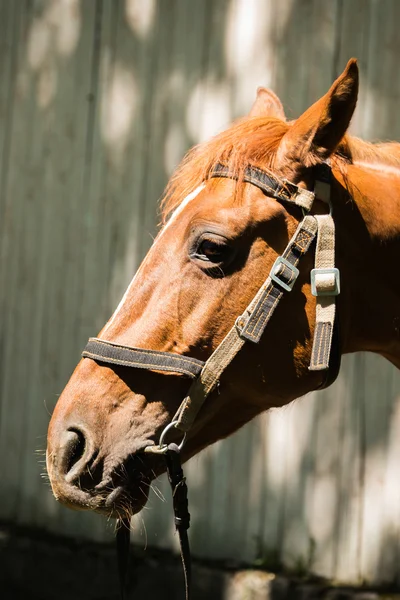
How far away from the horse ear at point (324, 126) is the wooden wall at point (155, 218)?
1935mm

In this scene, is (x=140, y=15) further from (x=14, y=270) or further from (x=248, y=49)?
(x=14, y=270)

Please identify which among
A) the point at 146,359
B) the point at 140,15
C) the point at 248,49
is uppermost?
the point at 140,15

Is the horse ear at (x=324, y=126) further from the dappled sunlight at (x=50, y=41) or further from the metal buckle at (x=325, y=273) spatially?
the dappled sunlight at (x=50, y=41)

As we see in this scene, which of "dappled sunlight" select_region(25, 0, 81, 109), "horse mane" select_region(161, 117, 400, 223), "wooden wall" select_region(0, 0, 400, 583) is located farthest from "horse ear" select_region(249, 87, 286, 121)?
"dappled sunlight" select_region(25, 0, 81, 109)

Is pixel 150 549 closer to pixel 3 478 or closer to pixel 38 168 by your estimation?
pixel 3 478

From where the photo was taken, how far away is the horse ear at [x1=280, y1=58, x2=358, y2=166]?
2137mm

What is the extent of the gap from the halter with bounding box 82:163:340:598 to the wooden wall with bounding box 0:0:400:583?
1.90 m

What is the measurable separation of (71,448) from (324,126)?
1.14 meters

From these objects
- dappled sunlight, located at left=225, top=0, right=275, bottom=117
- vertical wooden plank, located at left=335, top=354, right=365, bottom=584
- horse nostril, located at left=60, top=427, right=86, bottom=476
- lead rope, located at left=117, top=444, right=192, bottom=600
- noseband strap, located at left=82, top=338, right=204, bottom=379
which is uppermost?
dappled sunlight, located at left=225, top=0, right=275, bottom=117

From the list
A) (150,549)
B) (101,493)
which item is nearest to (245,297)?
(101,493)

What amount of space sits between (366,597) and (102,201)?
2719 mm

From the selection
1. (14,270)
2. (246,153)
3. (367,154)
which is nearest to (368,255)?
(367,154)

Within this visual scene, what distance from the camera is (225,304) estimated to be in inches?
87.9

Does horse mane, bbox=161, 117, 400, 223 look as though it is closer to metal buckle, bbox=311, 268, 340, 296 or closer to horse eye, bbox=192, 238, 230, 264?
horse eye, bbox=192, 238, 230, 264
